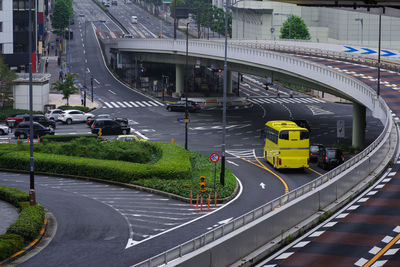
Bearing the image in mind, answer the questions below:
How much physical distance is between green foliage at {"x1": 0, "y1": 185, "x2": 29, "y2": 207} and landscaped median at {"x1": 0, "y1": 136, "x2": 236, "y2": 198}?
9081 millimetres

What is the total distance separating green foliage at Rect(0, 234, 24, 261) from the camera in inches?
1239

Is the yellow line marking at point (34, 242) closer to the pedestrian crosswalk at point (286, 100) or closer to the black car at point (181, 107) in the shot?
the black car at point (181, 107)

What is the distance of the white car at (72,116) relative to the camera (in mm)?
87819

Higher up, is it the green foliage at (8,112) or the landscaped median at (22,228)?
the green foliage at (8,112)

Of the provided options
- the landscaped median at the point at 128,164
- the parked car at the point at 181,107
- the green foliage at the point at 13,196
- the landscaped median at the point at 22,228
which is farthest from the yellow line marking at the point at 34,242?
the parked car at the point at 181,107

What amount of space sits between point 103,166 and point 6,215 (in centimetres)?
1226

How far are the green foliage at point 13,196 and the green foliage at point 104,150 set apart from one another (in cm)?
1305

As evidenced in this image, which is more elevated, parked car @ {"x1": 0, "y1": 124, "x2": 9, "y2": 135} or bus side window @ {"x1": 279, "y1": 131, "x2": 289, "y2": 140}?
bus side window @ {"x1": 279, "y1": 131, "x2": 289, "y2": 140}

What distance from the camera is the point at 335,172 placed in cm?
3484

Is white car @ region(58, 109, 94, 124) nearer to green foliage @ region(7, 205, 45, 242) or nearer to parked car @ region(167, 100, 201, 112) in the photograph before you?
parked car @ region(167, 100, 201, 112)

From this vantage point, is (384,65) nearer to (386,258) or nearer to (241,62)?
(241,62)

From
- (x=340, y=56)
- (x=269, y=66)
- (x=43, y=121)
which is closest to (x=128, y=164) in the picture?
(x=43, y=121)

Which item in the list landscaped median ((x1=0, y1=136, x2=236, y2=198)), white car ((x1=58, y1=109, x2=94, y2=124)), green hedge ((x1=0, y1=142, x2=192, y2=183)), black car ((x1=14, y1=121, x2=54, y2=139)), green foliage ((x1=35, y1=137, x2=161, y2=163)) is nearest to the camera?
landscaped median ((x1=0, y1=136, x2=236, y2=198))

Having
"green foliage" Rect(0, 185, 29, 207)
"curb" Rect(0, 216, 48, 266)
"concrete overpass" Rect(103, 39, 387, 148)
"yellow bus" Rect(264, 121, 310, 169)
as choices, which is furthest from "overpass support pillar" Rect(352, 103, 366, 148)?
"curb" Rect(0, 216, 48, 266)
